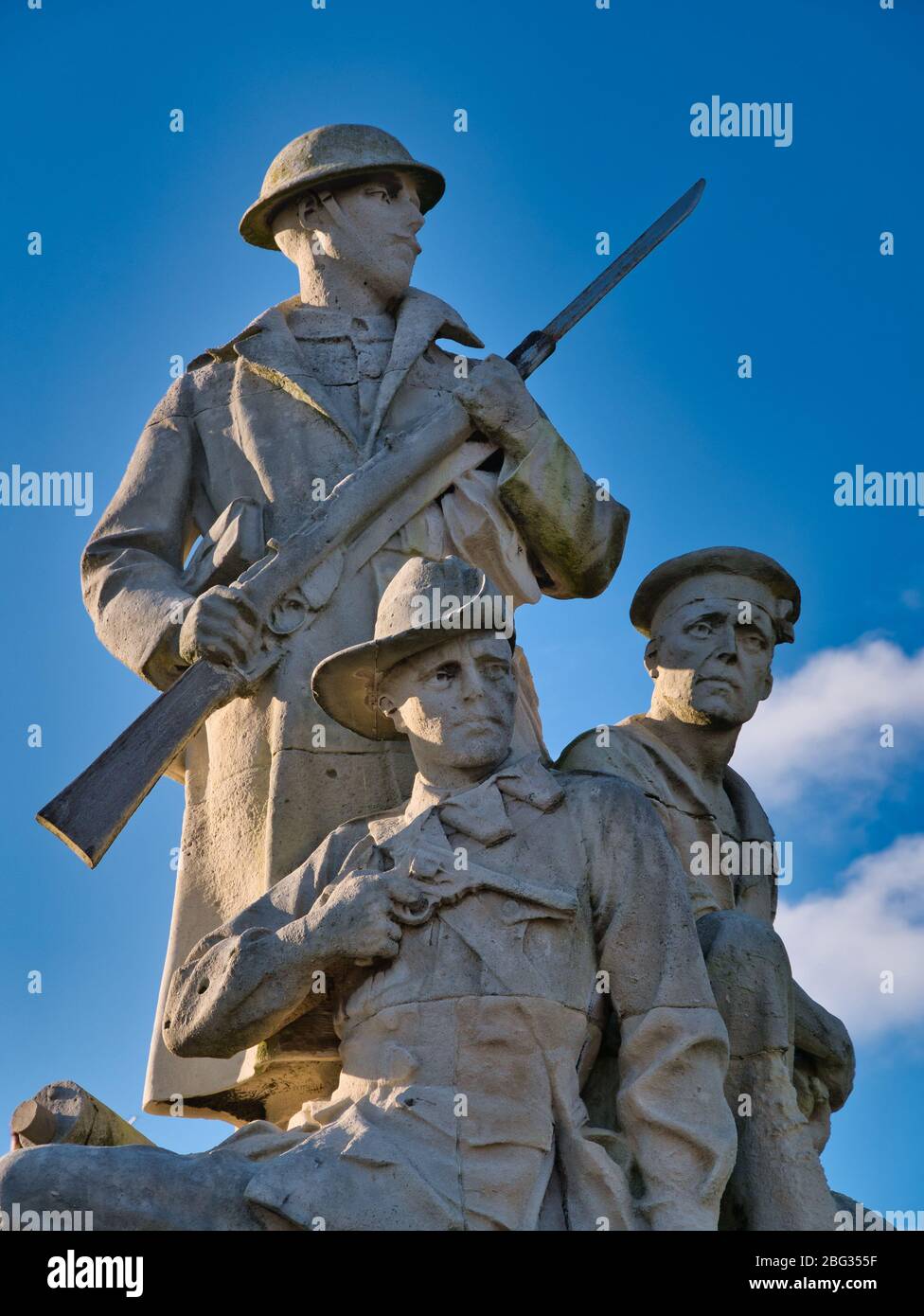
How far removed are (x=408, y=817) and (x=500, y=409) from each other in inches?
85.8

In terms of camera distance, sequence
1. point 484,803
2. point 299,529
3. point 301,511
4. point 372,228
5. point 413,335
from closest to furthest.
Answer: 1. point 484,803
2. point 299,529
3. point 301,511
4. point 413,335
5. point 372,228

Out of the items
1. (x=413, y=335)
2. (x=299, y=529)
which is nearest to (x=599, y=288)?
(x=413, y=335)

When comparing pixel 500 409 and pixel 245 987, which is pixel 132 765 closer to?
pixel 245 987

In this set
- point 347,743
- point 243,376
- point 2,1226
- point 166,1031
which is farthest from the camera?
point 243,376

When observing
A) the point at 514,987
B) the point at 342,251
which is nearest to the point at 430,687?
the point at 514,987

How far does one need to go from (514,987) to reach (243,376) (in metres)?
3.62

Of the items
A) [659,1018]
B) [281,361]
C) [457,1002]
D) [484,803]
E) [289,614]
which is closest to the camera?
[457,1002]

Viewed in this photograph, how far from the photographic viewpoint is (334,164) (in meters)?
13.3

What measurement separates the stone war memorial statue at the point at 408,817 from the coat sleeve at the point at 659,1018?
1cm

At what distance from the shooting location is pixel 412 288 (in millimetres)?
13633

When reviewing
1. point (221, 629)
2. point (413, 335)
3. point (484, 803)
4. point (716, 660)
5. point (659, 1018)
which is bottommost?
point (659, 1018)
